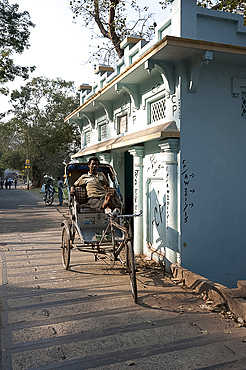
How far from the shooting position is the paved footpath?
3590 millimetres

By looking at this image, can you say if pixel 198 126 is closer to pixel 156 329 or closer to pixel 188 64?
pixel 188 64

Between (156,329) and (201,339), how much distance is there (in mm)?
557

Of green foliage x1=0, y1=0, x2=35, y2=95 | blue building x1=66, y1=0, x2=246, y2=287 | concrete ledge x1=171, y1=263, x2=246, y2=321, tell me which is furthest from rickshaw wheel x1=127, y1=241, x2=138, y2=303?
green foliage x1=0, y1=0, x2=35, y2=95

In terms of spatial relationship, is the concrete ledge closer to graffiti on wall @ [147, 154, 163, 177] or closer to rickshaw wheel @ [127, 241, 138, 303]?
rickshaw wheel @ [127, 241, 138, 303]

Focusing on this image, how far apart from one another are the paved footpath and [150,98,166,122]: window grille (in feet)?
10.6

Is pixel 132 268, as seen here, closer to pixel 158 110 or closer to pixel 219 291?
pixel 219 291

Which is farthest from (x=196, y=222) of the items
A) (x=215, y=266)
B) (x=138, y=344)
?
(x=138, y=344)

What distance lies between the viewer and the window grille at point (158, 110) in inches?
290

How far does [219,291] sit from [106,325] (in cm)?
180

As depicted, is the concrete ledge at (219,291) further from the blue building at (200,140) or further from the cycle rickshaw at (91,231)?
the cycle rickshaw at (91,231)

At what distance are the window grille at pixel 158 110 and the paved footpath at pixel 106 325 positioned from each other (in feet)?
10.6

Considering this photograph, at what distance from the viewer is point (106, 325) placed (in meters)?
4.39

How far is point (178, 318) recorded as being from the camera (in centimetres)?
463

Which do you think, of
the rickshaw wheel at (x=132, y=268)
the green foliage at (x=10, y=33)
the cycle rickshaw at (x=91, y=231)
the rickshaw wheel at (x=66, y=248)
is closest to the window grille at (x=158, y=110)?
the cycle rickshaw at (x=91, y=231)
